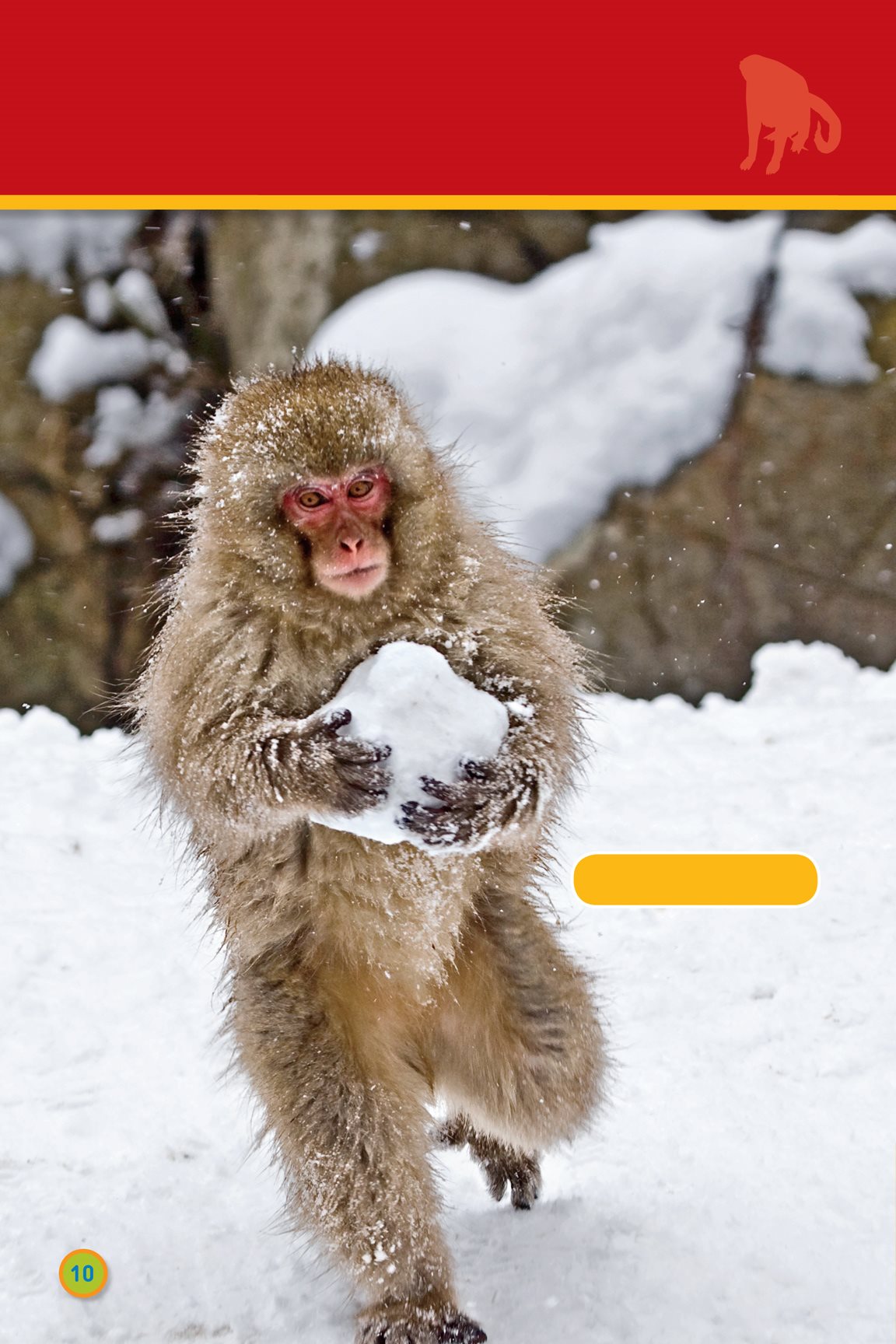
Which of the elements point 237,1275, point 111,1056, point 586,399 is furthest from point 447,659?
point 586,399

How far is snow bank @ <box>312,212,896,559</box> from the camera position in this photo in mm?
6344

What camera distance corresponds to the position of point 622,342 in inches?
258

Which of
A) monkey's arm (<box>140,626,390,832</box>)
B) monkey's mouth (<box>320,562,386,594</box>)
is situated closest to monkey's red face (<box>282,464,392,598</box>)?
monkey's mouth (<box>320,562,386,594</box>)

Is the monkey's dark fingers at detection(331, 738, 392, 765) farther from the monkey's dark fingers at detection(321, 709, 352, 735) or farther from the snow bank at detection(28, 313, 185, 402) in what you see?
the snow bank at detection(28, 313, 185, 402)

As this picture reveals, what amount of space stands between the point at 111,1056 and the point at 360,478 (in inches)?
81.2

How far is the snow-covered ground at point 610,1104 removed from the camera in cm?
270

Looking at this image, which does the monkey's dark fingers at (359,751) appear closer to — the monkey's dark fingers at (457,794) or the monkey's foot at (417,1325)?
the monkey's dark fingers at (457,794)

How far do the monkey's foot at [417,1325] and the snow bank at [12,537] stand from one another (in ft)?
16.6

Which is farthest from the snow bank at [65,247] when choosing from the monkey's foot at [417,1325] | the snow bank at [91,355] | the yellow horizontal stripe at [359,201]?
the monkey's foot at [417,1325]

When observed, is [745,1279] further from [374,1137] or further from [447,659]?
[447,659]

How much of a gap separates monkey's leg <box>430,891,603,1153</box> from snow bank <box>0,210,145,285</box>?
455 cm

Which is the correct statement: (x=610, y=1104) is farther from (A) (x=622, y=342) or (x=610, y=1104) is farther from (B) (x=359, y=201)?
(A) (x=622, y=342)
